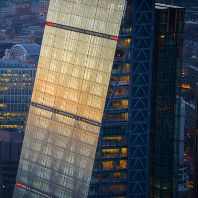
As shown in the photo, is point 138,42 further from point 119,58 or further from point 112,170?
point 112,170

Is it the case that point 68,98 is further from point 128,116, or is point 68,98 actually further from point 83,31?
point 128,116

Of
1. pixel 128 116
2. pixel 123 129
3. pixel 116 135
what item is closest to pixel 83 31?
pixel 128 116

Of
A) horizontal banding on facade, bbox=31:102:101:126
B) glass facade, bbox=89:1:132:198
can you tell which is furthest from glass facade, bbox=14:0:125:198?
glass facade, bbox=89:1:132:198

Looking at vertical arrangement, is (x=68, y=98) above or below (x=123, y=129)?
above

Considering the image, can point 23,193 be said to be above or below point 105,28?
below

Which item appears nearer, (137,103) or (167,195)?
(137,103)

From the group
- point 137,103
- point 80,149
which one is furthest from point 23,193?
point 137,103

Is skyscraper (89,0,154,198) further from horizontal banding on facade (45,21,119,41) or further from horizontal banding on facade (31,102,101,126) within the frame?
horizontal banding on facade (31,102,101,126)
